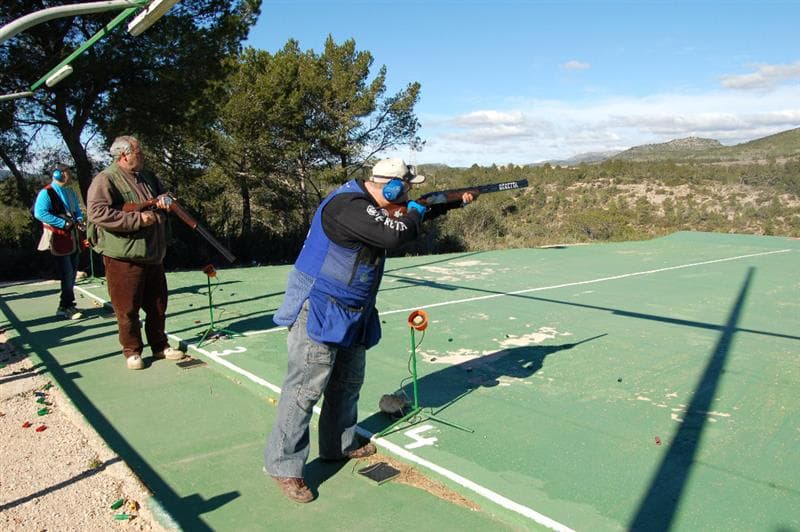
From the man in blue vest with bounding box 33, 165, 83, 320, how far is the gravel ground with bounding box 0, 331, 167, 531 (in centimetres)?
284

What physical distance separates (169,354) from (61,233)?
2.83 m

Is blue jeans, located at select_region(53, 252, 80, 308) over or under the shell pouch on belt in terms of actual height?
under

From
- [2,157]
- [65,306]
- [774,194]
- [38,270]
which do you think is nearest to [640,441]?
[65,306]

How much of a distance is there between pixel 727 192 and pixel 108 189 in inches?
1693

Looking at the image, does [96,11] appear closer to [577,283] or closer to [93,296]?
[93,296]

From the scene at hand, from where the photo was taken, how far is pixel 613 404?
434cm

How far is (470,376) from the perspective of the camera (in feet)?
16.3

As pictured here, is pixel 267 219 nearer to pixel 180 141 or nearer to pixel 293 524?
pixel 180 141

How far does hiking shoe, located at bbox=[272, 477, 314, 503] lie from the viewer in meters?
3.04

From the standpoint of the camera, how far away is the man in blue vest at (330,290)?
9.88 feet

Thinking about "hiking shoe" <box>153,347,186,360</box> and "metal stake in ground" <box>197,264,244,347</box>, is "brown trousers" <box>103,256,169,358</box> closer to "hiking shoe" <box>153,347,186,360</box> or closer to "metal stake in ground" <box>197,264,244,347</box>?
"hiking shoe" <box>153,347,186,360</box>

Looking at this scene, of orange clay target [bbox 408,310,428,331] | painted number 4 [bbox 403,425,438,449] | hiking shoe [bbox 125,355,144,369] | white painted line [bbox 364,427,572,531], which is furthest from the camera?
hiking shoe [bbox 125,355,144,369]

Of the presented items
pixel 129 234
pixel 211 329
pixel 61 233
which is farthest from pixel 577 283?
pixel 61 233

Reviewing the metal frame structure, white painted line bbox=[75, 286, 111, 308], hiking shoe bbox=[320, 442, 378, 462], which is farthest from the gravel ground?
white painted line bbox=[75, 286, 111, 308]
